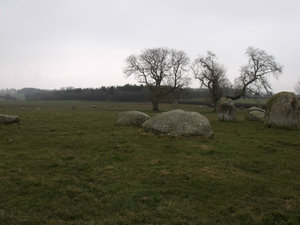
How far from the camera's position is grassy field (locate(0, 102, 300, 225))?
486 cm

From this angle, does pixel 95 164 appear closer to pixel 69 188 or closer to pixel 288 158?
pixel 69 188

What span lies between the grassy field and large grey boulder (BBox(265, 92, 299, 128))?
5.86 metres

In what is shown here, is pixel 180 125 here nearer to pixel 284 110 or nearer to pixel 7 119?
pixel 284 110

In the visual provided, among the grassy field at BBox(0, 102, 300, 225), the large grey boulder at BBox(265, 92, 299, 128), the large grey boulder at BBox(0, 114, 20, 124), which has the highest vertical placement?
the large grey boulder at BBox(265, 92, 299, 128)

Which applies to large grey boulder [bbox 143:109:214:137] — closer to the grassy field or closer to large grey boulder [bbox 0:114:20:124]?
the grassy field

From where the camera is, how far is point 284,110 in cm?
1630

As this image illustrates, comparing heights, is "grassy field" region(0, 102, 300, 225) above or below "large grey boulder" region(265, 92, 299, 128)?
→ below

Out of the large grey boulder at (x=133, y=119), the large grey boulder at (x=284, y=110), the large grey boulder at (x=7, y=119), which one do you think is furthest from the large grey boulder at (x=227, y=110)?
the large grey boulder at (x=7, y=119)

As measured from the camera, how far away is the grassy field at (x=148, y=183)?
191 inches

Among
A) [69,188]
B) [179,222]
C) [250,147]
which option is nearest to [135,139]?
[250,147]

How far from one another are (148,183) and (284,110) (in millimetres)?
13602

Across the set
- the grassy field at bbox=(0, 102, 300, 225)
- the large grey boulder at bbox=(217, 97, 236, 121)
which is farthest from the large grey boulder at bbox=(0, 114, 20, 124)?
the large grey boulder at bbox=(217, 97, 236, 121)

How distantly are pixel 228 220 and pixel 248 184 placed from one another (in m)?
2.14

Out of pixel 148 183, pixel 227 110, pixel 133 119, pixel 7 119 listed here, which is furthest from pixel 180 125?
pixel 7 119
